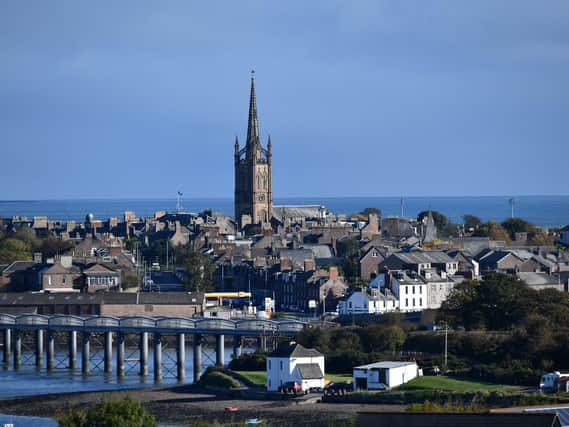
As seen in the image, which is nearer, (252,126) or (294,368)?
(294,368)

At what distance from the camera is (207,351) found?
323 ft

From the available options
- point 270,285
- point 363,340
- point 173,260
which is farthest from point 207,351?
point 173,260

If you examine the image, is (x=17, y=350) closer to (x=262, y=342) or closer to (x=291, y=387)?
(x=262, y=342)

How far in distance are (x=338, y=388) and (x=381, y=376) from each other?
5.64 ft

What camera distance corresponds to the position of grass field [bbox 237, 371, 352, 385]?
7594cm

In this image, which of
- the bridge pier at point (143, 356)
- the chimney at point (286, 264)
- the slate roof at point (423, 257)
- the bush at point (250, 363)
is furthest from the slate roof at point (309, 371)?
the chimney at point (286, 264)

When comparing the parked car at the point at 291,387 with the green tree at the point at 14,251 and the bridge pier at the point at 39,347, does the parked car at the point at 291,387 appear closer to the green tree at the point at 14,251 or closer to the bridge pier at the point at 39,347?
the bridge pier at the point at 39,347

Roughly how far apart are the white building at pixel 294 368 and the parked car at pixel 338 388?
73cm

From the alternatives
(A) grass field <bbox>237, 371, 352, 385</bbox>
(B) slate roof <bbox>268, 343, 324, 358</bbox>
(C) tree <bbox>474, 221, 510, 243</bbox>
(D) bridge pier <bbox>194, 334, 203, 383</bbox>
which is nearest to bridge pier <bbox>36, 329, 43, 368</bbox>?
(D) bridge pier <bbox>194, 334, 203, 383</bbox>

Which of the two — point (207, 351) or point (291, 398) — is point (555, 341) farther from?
point (207, 351)

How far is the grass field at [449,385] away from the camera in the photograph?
70.8m

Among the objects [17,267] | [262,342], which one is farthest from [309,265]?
[262,342]

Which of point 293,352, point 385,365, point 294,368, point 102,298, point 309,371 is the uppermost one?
point 102,298

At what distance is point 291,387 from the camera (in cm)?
7281
